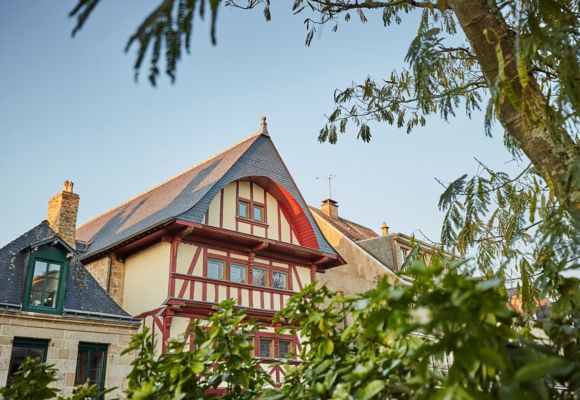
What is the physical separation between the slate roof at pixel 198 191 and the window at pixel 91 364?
3.14 m

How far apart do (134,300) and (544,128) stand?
1197cm

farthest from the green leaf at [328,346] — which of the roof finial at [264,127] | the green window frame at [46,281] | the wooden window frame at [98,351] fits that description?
the roof finial at [264,127]

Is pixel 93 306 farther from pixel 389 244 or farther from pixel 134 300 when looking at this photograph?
pixel 389 244

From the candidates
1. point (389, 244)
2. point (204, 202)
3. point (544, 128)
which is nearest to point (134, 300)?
point (204, 202)

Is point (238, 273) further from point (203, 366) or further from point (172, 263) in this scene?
point (203, 366)

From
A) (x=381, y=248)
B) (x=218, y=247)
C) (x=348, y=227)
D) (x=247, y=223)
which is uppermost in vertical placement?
(x=348, y=227)

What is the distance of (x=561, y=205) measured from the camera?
2.27 metres

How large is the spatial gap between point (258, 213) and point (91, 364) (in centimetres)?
591

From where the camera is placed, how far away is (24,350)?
9625mm

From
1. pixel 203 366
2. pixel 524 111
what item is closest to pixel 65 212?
pixel 203 366

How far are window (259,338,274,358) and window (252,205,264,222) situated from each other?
3215 mm

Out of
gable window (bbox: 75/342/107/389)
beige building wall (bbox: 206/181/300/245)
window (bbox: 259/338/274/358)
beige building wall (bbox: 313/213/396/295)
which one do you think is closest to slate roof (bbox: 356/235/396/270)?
beige building wall (bbox: 313/213/396/295)

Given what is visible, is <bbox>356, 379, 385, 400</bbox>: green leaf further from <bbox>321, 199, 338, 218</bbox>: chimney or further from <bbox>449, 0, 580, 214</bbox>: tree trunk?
<bbox>321, 199, 338, 218</bbox>: chimney

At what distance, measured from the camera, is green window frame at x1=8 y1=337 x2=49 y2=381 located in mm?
9447
